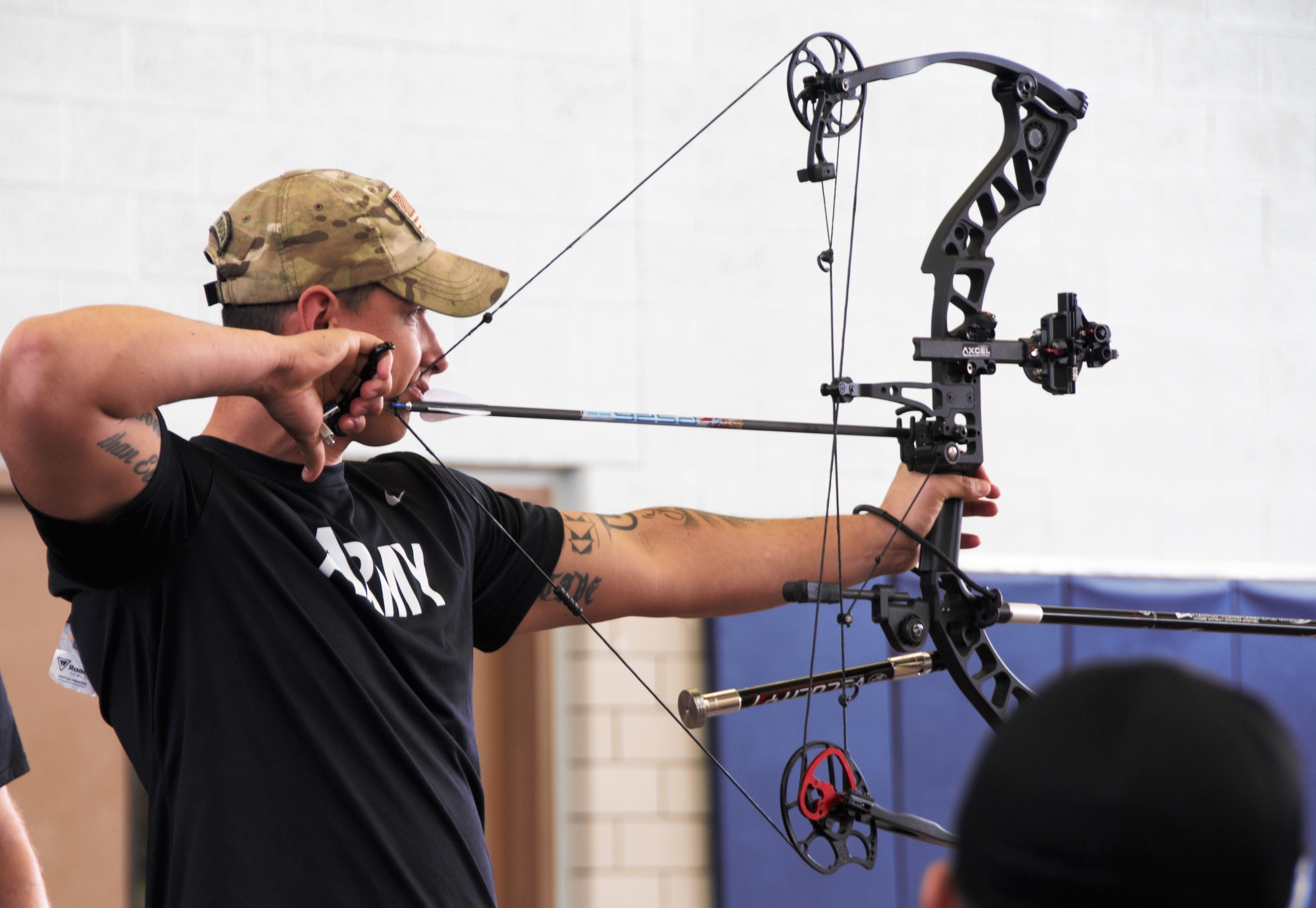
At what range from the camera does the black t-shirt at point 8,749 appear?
1.80 m

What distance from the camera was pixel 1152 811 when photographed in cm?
55

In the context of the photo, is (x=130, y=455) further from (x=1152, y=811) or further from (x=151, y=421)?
(x=1152, y=811)

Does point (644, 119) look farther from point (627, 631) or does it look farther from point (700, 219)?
point (627, 631)

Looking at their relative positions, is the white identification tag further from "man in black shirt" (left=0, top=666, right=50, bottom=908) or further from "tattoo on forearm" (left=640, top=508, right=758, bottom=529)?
"tattoo on forearm" (left=640, top=508, right=758, bottom=529)

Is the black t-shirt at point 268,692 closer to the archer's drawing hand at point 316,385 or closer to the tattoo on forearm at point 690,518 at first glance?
the archer's drawing hand at point 316,385

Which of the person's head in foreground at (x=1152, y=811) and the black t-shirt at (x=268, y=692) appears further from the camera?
the black t-shirt at (x=268, y=692)

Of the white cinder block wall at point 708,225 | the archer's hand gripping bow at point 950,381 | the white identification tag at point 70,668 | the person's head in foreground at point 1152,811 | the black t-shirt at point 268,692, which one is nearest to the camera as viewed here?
the person's head in foreground at point 1152,811

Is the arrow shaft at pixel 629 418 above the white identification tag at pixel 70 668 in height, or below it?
above

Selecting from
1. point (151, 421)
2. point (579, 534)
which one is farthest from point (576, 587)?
point (151, 421)

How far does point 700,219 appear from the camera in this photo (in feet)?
10.6

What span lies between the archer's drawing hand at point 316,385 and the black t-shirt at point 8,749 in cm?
67

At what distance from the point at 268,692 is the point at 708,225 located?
82.6 inches

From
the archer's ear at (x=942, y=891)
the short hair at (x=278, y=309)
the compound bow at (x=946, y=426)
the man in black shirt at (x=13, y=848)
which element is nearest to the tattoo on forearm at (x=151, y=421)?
the short hair at (x=278, y=309)

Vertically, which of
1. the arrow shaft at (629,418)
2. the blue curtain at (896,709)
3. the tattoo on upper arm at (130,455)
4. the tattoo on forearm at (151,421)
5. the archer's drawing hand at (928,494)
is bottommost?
the blue curtain at (896,709)
